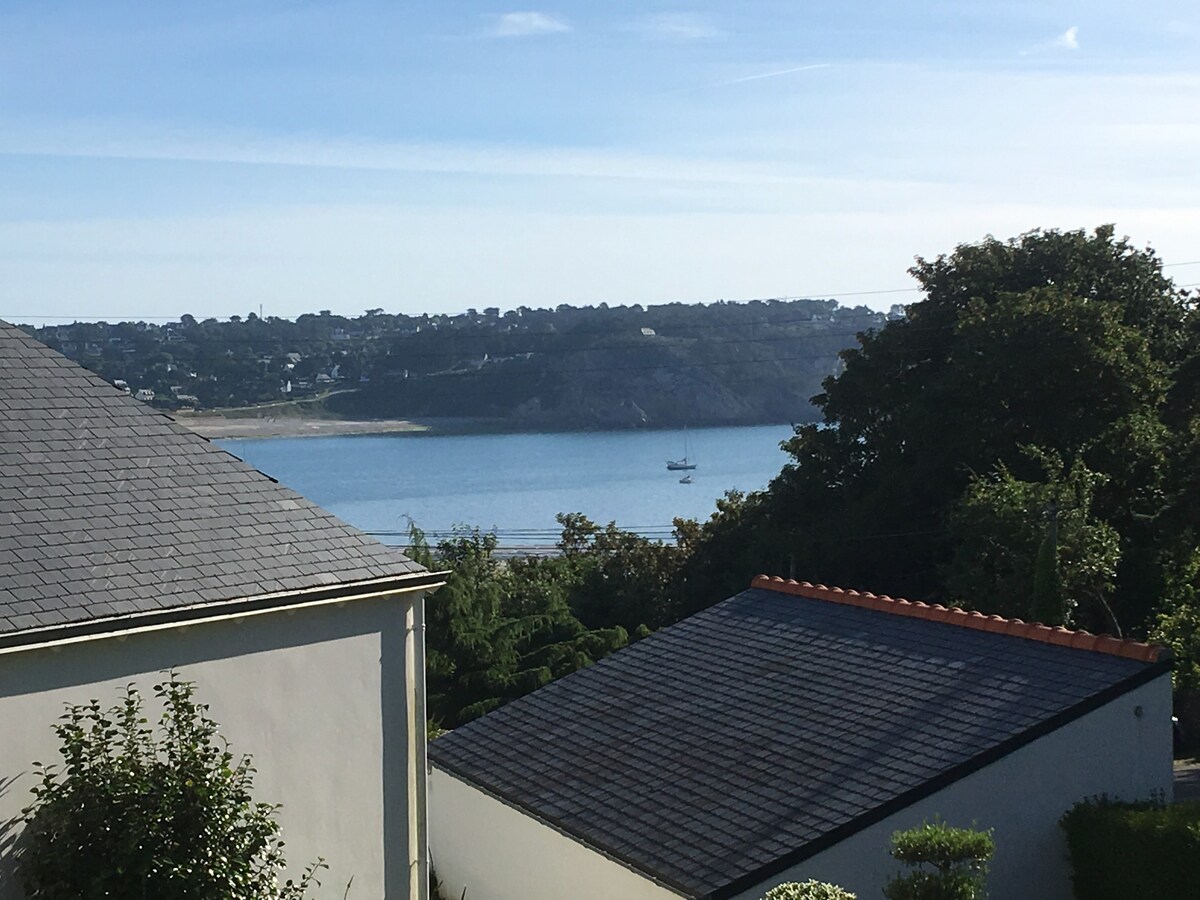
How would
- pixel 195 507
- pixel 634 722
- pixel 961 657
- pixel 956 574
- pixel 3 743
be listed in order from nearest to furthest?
pixel 3 743 < pixel 195 507 < pixel 961 657 < pixel 634 722 < pixel 956 574

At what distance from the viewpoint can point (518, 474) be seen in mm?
106812

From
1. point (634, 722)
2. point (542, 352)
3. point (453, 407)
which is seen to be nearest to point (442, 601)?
point (634, 722)

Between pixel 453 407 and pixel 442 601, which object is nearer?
pixel 442 601

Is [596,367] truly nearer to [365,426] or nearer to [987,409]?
[365,426]

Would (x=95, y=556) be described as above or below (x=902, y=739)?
above

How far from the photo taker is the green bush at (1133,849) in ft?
40.1

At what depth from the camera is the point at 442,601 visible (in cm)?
2820

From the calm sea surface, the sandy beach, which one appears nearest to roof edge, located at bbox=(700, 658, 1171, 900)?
the sandy beach

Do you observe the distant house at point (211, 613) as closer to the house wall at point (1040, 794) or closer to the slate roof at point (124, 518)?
the slate roof at point (124, 518)

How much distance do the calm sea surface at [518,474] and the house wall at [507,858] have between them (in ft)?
179

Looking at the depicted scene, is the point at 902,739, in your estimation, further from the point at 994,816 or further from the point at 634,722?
the point at 634,722

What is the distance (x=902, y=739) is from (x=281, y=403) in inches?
3209

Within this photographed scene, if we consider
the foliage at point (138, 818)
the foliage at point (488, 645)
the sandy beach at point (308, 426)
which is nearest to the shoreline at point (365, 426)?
the sandy beach at point (308, 426)

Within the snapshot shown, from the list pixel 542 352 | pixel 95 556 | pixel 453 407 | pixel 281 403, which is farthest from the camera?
pixel 542 352
